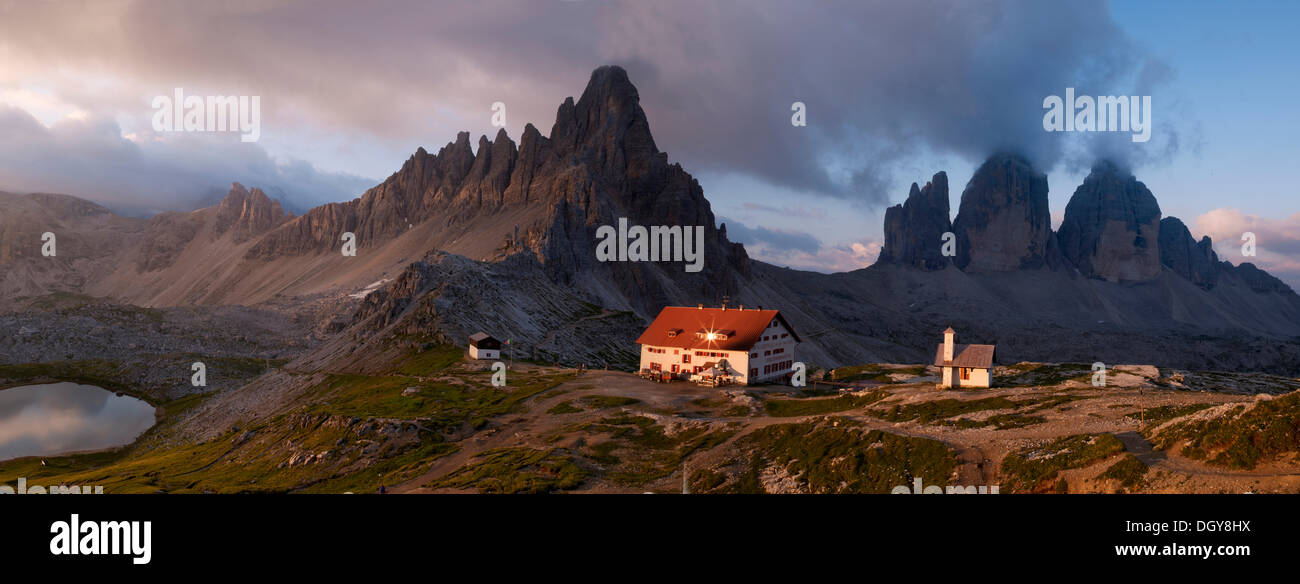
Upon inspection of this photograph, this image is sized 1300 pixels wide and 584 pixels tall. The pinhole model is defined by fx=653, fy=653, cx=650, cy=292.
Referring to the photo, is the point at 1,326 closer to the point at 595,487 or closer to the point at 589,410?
the point at 589,410

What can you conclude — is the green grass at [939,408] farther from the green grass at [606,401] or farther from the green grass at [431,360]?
the green grass at [431,360]

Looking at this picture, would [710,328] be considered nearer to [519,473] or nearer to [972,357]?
[972,357]

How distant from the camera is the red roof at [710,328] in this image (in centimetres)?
8200

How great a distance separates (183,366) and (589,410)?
120235mm

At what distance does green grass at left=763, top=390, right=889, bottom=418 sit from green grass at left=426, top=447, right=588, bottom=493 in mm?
21199

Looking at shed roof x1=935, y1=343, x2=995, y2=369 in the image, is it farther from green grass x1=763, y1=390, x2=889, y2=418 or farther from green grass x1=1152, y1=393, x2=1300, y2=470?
green grass x1=1152, y1=393, x2=1300, y2=470

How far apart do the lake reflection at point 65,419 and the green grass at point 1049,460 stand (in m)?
126

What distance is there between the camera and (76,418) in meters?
116

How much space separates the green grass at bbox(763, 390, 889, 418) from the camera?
199 feet

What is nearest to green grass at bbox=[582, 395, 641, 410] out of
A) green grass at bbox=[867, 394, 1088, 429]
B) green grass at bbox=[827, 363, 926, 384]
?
green grass at bbox=[867, 394, 1088, 429]
